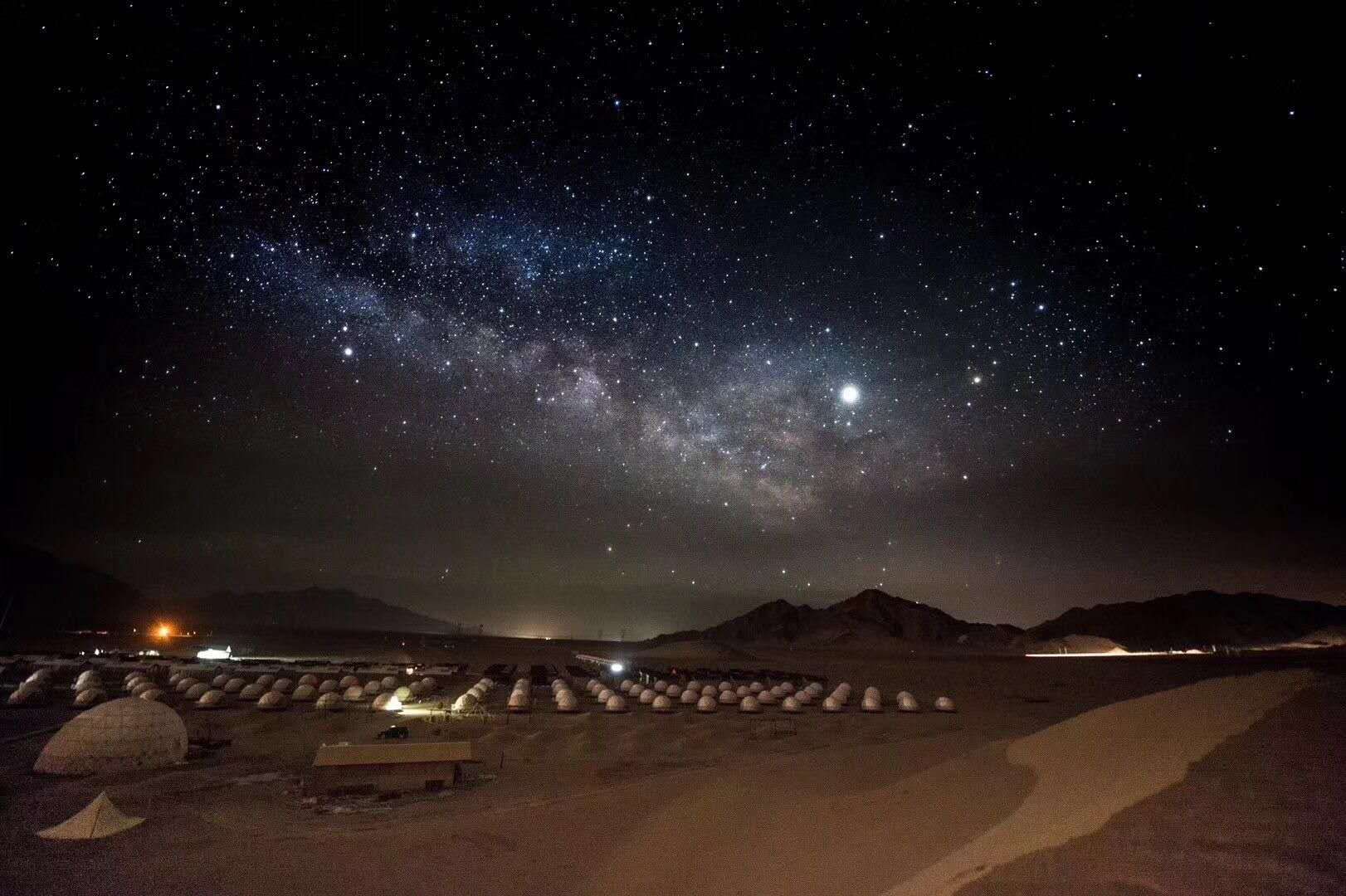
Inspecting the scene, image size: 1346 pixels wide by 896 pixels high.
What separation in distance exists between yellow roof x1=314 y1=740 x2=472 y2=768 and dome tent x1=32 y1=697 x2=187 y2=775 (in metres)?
10.1

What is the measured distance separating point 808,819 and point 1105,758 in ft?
22.6

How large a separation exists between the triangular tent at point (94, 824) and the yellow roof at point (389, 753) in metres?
5.56

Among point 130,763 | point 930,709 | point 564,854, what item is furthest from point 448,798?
point 930,709

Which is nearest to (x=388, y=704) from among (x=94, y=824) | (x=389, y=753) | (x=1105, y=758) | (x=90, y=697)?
(x=90, y=697)

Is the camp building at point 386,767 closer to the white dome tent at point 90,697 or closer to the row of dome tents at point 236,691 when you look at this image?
the row of dome tents at point 236,691

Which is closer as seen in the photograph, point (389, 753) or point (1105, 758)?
point (1105, 758)

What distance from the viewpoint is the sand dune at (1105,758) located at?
1197cm

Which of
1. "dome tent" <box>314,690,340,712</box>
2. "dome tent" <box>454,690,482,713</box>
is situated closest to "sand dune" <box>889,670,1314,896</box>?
"dome tent" <box>454,690,482,713</box>

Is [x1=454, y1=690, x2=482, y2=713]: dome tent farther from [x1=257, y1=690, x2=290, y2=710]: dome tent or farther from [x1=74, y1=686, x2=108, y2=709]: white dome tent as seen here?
[x1=74, y1=686, x2=108, y2=709]: white dome tent

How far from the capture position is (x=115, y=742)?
30.9 meters

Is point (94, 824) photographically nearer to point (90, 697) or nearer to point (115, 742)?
point (115, 742)

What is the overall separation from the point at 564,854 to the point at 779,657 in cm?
14353

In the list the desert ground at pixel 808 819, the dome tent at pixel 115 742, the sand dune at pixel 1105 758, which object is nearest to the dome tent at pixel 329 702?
the desert ground at pixel 808 819

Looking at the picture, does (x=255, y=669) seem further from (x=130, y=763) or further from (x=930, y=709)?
(x=930, y=709)
